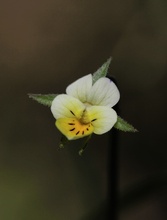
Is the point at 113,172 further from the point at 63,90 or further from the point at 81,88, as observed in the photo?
the point at 63,90

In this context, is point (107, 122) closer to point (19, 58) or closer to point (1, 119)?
point (1, 119)

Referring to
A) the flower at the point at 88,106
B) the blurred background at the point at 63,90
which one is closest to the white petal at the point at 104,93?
the flower at the point at 88,106

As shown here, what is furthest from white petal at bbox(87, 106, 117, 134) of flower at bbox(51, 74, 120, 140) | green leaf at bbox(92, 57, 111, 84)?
green leaf at bbox(92, 57, 111, 84)

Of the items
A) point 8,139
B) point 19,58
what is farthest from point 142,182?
point 19,58

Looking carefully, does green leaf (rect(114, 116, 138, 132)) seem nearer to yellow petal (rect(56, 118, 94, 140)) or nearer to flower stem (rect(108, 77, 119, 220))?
yellow petal (rect(56, 118, 94, 140))

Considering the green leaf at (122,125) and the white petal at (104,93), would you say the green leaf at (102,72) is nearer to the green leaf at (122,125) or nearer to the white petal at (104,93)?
the white petal at (104,93)

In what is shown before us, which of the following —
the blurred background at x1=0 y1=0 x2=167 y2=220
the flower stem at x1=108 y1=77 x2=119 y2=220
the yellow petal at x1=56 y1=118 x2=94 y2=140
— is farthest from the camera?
the blurred background at x1=0 y1=0 x2=167 y2=220
